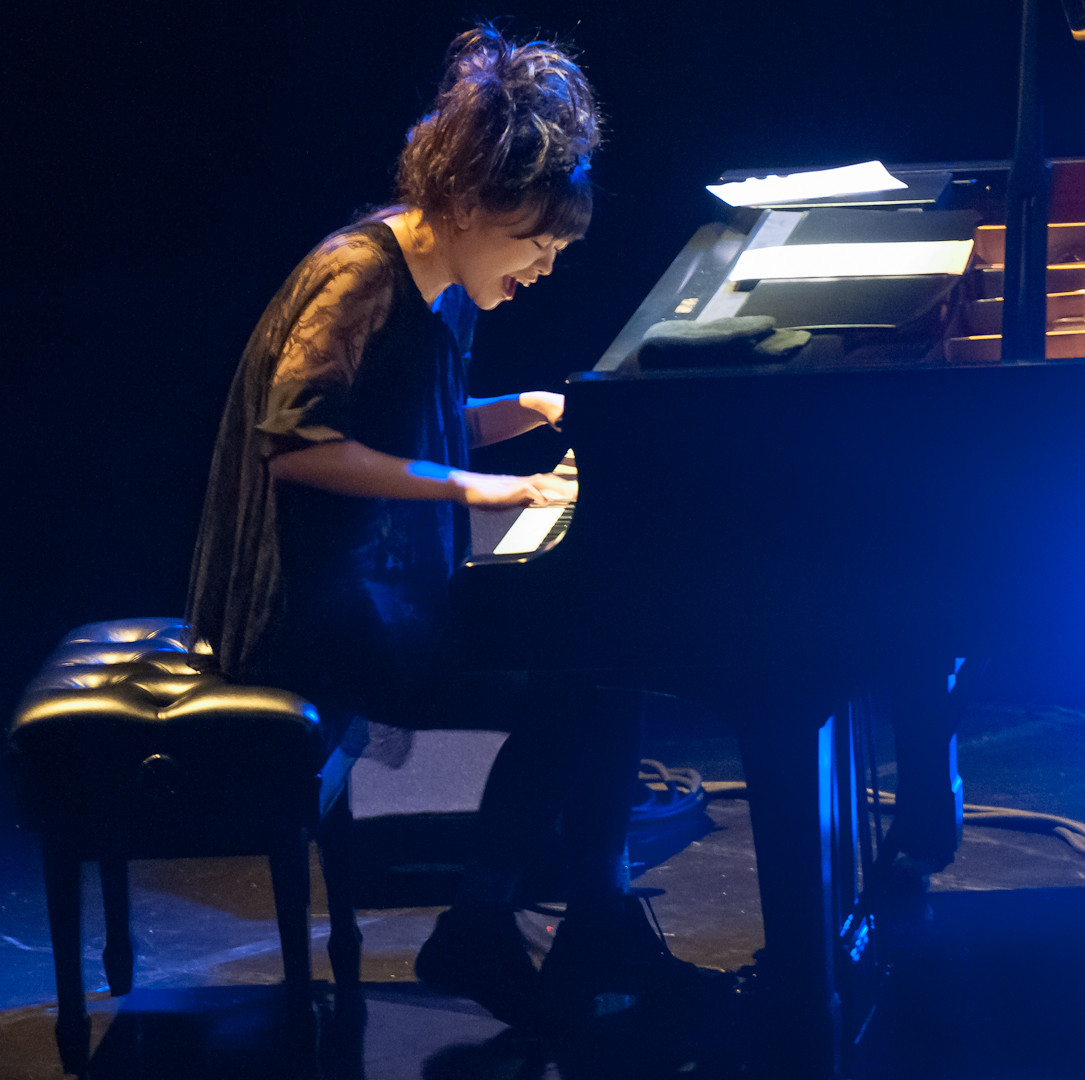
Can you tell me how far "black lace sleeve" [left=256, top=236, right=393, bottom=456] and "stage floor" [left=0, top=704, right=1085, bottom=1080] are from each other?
37.6 inches

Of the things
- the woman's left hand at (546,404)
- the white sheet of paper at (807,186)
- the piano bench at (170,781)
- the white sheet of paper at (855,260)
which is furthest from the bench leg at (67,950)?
the white sheet of paper at (807,186)

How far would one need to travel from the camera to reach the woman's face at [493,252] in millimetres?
1901

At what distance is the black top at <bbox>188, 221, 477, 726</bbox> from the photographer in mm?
1856

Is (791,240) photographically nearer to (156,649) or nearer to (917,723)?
(917,723)

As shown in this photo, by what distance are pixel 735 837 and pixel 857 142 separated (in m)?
1.81

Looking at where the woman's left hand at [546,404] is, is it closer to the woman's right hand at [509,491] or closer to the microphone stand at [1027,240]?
the woman's right hand at [509,491]

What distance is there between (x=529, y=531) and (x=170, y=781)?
1.95ft

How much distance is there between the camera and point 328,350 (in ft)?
6.05

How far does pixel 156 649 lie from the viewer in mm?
2217

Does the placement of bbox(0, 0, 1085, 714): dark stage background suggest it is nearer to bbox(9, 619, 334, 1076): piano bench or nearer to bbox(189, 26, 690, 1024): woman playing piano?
bbox(189, 26, 690, 1024): woman playing piano

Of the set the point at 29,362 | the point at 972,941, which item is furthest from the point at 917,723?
the point at 29,362

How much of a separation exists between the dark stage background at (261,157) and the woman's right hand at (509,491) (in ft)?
6.82

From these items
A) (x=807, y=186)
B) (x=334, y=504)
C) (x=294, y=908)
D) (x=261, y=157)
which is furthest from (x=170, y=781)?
(x=261, y=157)

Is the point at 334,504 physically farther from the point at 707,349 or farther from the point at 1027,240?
the point at 1027,240
